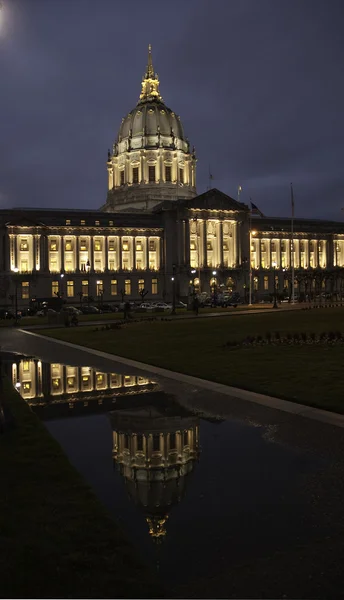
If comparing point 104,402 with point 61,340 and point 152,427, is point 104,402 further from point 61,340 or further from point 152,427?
point 61,340

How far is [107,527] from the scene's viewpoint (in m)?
6.74

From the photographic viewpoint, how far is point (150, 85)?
157 meters

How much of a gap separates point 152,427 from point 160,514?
4.60 meters

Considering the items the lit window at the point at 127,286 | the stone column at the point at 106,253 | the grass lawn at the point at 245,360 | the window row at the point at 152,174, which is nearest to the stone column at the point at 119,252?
the stone column at the point at 106,253

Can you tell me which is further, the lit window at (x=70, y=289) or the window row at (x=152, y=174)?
the window row at (x=152, y=174)

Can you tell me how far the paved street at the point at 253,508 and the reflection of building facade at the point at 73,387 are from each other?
6.42ft

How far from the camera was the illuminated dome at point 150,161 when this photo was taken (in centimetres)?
14238

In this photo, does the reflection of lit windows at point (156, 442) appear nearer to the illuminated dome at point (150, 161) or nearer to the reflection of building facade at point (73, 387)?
the reflection of building facade at point (73, 387)

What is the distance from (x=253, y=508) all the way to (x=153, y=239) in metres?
123

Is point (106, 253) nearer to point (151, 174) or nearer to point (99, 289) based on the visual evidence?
point (99, 289)

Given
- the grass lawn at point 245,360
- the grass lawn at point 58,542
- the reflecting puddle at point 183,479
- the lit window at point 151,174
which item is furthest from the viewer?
the lit window at point 151,174

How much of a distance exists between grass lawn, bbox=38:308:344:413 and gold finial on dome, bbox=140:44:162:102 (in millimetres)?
133858

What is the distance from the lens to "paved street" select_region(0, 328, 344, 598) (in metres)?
5.61

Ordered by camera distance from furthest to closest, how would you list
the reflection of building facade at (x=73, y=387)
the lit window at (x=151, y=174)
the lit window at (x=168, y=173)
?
the lit window at (x=168, y=173) → the lit window at (x=151, y=174) → the reflection of building facade at (x=73, y=387)
